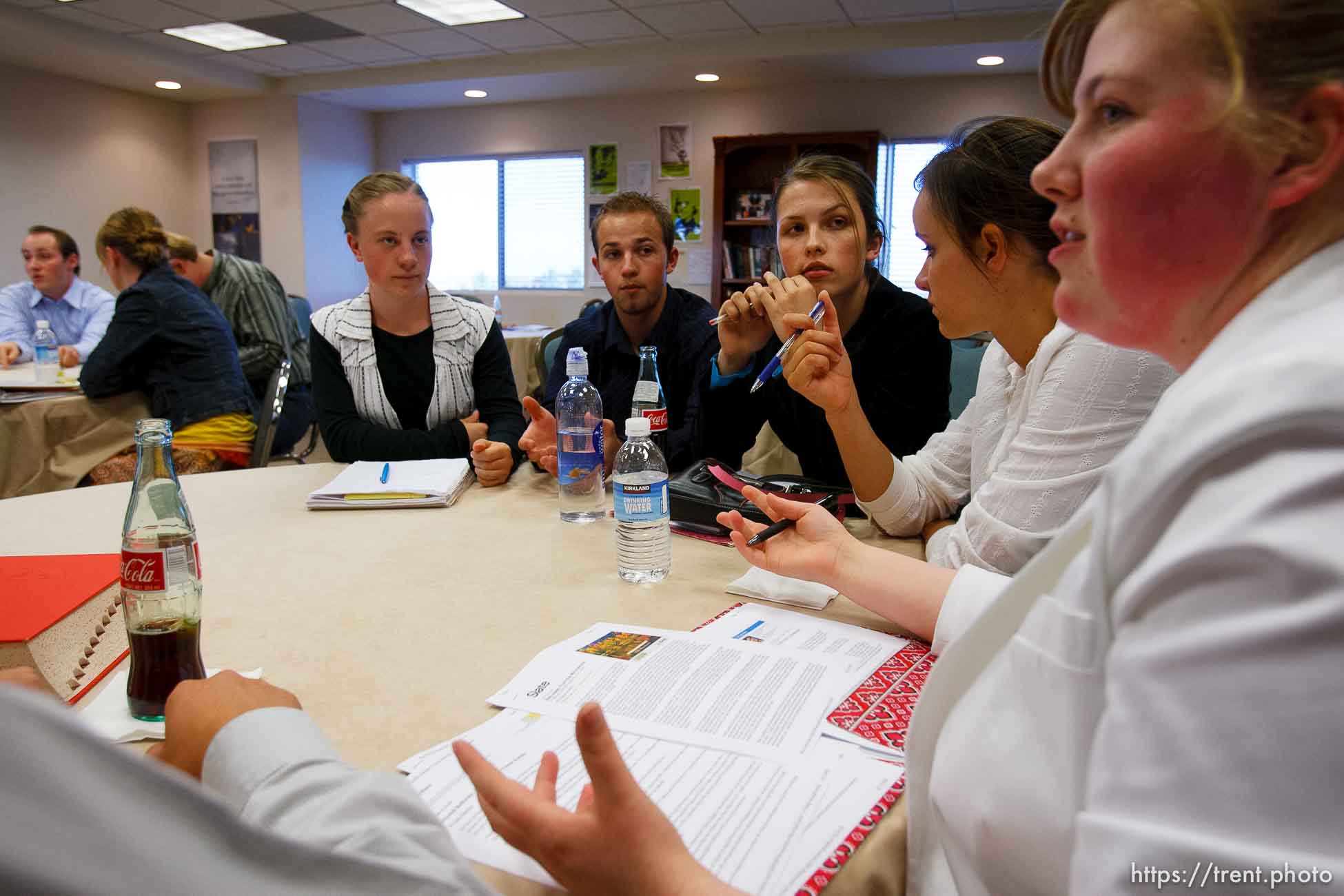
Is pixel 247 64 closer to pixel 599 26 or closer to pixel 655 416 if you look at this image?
pixel 599 26

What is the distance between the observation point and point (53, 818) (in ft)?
0.95

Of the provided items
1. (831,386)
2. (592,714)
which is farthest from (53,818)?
(831,386)

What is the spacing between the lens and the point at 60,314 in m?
5.20

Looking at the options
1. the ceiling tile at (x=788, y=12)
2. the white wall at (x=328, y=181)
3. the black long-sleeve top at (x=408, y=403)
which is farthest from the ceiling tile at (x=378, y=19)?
the black long-sleeve top at (x=408, y=403)

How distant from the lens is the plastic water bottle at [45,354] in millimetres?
3906

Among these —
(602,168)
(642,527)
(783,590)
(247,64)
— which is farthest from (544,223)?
(783,590)

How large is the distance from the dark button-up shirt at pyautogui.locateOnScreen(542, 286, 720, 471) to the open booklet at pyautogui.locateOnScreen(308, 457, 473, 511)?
698mm

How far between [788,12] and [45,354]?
467 cm

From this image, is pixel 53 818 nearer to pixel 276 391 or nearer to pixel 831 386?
pixel 831 386

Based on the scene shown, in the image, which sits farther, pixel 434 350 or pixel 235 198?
pixel 235 198

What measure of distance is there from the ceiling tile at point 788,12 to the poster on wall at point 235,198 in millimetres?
4674

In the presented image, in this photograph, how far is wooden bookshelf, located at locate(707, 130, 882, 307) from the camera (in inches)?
270

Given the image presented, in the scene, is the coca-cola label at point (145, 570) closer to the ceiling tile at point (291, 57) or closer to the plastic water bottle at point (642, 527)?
the plastic water bottle at point (642, 527)

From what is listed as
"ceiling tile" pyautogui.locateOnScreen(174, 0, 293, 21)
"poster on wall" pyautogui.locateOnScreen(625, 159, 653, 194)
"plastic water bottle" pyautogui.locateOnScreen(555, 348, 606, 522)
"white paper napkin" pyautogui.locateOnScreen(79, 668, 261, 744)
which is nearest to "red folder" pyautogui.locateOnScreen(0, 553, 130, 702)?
"white paper napkin" pyautogui.locateOnScreen(79, 668, 261, 744)
